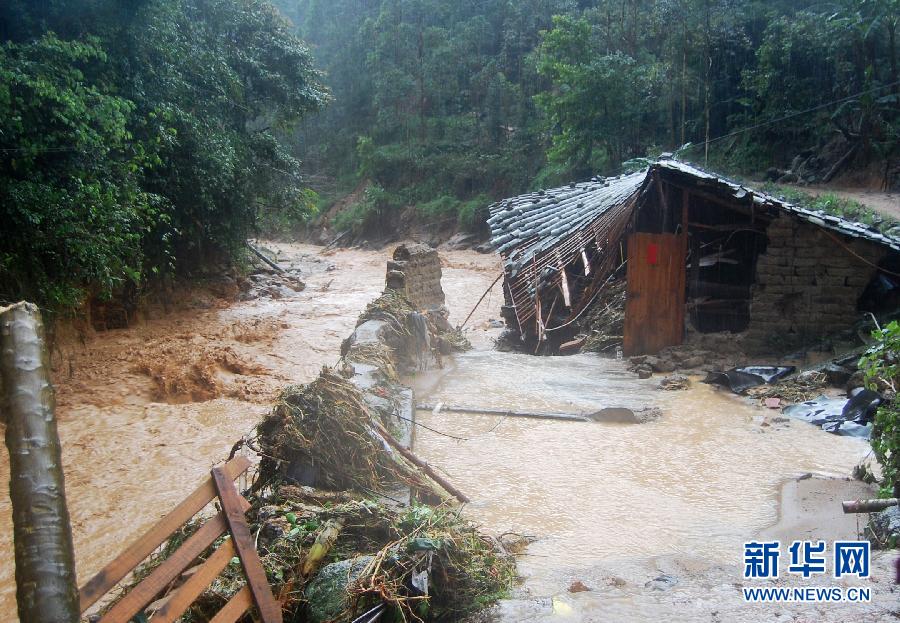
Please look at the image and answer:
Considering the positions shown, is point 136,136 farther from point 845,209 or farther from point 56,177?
point 845,209

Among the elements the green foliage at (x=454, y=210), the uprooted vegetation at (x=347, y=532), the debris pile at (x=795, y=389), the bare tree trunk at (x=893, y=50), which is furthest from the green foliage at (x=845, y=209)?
the green foliage at (x=454, y=210)

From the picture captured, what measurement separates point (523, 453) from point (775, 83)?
1816cm

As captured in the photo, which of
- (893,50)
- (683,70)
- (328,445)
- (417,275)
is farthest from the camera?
(683,70)

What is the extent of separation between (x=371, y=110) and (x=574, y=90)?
2087 cm

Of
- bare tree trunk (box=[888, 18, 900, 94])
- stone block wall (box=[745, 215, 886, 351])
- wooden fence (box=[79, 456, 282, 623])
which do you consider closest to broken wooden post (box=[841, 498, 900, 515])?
wooden fence (box=[79, 456, 282, 623])

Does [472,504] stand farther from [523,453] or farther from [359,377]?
[359,377]

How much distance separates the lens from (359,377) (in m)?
7.37

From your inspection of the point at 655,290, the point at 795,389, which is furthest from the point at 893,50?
the point at 795,389

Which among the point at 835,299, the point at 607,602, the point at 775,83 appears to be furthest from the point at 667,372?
the point at 775,83

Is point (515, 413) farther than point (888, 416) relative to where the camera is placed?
Yes

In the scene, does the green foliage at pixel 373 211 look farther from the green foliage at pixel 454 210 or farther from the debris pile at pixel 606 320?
the debris pile at pixel 606 320

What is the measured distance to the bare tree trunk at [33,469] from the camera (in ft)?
7.38

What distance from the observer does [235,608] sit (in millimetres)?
3234

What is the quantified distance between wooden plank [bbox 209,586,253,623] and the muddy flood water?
1248 mm
